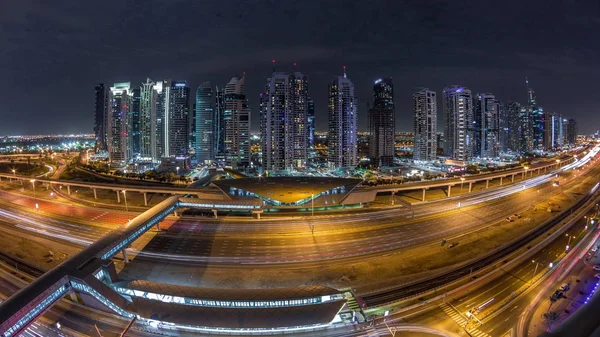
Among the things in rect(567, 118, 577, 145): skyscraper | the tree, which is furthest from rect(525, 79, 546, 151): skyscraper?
the tree

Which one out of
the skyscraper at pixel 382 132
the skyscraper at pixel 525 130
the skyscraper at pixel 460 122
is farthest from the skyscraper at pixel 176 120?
the skyscraper at pixel 525 130

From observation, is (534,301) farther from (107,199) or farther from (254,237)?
(107,199)

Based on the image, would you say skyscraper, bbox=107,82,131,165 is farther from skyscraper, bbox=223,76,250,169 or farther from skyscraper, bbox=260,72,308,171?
skyscraper, bbox=260,72,308,171

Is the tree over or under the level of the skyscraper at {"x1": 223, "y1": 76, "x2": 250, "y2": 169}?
under

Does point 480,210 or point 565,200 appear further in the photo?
point 565,200

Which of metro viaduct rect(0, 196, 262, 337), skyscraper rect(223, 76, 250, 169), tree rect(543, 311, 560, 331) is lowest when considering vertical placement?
tree rect(543, 311, 560, 331)

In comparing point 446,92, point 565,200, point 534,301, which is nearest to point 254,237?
point 534,301

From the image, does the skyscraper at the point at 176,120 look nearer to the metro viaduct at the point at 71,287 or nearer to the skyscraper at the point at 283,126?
the skyscraper at the point at 283,126
